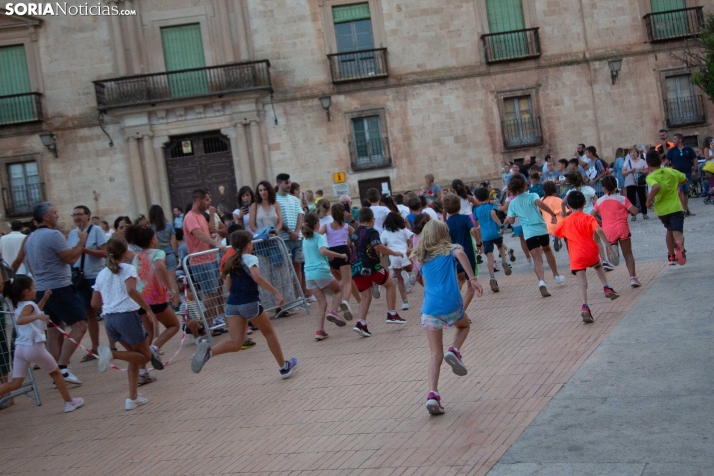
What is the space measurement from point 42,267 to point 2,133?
19501 mm

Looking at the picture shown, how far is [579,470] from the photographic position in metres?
4.93

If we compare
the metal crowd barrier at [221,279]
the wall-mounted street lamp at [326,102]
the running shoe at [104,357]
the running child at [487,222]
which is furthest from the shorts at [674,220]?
the wall-mounted street lamp at [326,102]

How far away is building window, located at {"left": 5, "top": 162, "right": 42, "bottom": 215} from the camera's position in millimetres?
27156

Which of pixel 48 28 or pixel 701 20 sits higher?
pixel 48 28

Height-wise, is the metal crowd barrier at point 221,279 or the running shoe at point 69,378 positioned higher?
the metal crowd barrier at point 221,279

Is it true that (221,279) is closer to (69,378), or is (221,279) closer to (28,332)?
(69,378)

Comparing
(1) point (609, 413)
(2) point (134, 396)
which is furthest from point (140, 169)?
(1) point (609, 413)

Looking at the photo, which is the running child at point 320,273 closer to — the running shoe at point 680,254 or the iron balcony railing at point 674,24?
the running shoe at point 680,254

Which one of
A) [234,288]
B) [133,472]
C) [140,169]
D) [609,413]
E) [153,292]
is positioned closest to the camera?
[609,413]

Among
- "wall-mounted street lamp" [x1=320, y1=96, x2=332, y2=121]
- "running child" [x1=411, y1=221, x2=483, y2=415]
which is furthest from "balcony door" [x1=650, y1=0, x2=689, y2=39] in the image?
"running child" [x1=411, y1=221, x2=483, y2=415]

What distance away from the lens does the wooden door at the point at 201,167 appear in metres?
27.2

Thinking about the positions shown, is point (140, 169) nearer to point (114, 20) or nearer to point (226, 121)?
point (226, 121)

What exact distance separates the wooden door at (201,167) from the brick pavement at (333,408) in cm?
1667

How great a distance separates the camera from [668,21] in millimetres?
27578
